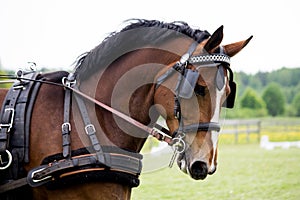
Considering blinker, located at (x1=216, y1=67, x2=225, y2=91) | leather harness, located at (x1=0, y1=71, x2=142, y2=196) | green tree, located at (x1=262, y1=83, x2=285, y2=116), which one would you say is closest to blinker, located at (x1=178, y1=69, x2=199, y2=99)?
blinker, located at (x1=216, y1=67, x2=225, y2=91)

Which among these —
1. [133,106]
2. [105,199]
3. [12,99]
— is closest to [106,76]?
[133,106]

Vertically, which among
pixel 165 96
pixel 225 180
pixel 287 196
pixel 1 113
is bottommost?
pixel 225 180

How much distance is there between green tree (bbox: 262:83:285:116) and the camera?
2879 inches

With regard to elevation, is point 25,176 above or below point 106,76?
below

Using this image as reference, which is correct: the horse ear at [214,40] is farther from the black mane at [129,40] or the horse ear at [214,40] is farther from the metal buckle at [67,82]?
the metal buckle at [67,82]

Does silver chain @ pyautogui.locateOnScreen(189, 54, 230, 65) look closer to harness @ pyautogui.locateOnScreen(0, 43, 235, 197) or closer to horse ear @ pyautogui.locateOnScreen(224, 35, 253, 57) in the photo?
harness @ pyautogui.locateOnScreen(0, 43, 235, 197)

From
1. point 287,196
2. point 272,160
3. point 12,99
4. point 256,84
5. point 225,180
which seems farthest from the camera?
point 256,84

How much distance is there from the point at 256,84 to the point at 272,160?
83.5 m

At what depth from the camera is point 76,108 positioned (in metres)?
3.37

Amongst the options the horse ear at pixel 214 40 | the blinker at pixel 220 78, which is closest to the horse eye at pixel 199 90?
the blinker at pixel 220 78

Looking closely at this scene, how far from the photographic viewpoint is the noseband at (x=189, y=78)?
3.15 m

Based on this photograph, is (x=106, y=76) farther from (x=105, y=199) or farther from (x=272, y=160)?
(x=272, y=160)

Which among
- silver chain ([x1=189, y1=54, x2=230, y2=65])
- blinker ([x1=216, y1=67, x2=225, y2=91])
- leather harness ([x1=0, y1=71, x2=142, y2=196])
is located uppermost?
silver chain ([x1=189, y1=54, x2=230, y2=65])

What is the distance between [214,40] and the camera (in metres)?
3.23
